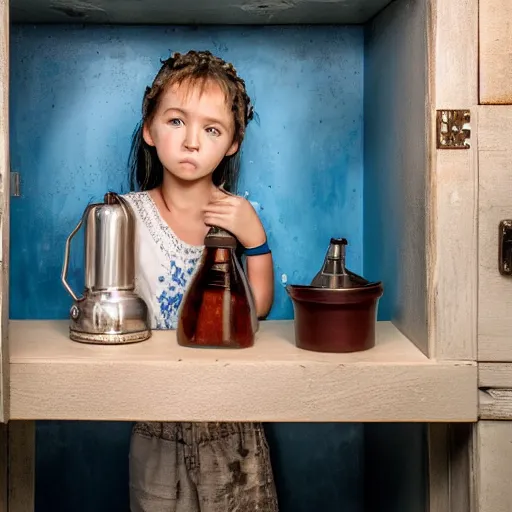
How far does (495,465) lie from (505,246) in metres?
0.30

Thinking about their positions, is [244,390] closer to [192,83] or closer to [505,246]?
[505,246]

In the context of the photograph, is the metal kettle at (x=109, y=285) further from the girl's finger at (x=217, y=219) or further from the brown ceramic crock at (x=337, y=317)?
the brown ceramic crock at (x=337, y=317)

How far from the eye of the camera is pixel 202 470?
1217 millimetres

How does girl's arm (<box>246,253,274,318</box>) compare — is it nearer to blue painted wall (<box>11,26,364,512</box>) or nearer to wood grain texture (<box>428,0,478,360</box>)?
blue painted wall (<box>11,26,364,512</box>)

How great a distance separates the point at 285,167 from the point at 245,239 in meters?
0.26

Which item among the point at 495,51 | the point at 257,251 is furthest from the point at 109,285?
the point at 495,51

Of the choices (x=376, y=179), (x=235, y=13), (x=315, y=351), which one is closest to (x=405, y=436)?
(x=315, y=351)

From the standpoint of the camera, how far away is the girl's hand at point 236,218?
1.24 metres

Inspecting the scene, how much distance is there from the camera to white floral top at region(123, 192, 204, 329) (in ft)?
4.17

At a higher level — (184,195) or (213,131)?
(213,131)

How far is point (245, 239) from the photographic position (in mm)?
1267

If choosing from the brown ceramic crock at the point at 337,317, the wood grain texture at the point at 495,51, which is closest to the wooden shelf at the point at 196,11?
the wood grain texture at the point at 495,51

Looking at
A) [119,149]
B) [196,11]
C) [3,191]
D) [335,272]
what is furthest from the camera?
[119,149]

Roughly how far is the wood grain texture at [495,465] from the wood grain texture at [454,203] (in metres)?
0.11
